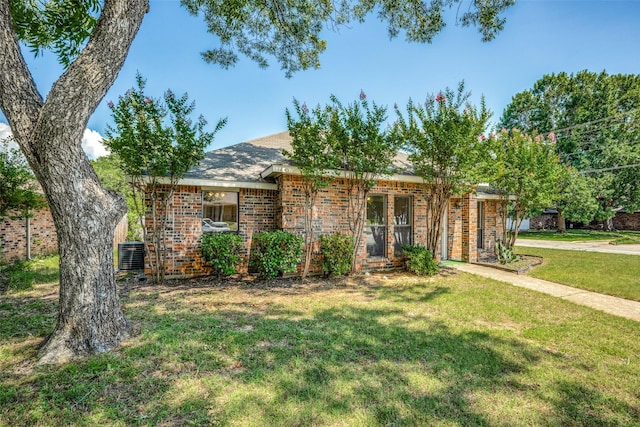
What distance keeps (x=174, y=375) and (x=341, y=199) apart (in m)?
6.27

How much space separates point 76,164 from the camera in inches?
139

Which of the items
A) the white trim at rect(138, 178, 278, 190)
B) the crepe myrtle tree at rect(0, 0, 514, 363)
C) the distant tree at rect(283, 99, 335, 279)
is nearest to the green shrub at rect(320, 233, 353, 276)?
the distant tree at rect(283, 99, 335, 279)

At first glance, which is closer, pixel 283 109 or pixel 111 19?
pixel 111 19

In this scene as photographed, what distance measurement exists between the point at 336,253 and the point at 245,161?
422 centimetres

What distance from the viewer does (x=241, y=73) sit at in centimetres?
901

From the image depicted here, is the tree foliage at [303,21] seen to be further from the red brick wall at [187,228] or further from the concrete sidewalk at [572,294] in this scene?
the concrete sidewalk at [572,294]

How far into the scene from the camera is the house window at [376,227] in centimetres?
923

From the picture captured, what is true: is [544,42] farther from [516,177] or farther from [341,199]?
[341,199]

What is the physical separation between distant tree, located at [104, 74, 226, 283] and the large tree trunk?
121 inches

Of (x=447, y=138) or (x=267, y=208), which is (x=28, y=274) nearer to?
(x=267, y=208)

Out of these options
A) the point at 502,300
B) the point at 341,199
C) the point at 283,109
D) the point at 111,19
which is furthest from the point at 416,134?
the point at 111,19

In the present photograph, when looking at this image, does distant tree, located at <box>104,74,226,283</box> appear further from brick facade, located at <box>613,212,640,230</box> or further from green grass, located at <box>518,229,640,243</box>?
brick facade, located at <box>613,212,640,230</box>

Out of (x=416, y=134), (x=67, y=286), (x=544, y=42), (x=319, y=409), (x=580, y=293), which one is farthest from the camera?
(x=544, y=42)

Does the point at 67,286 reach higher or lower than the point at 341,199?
lower
